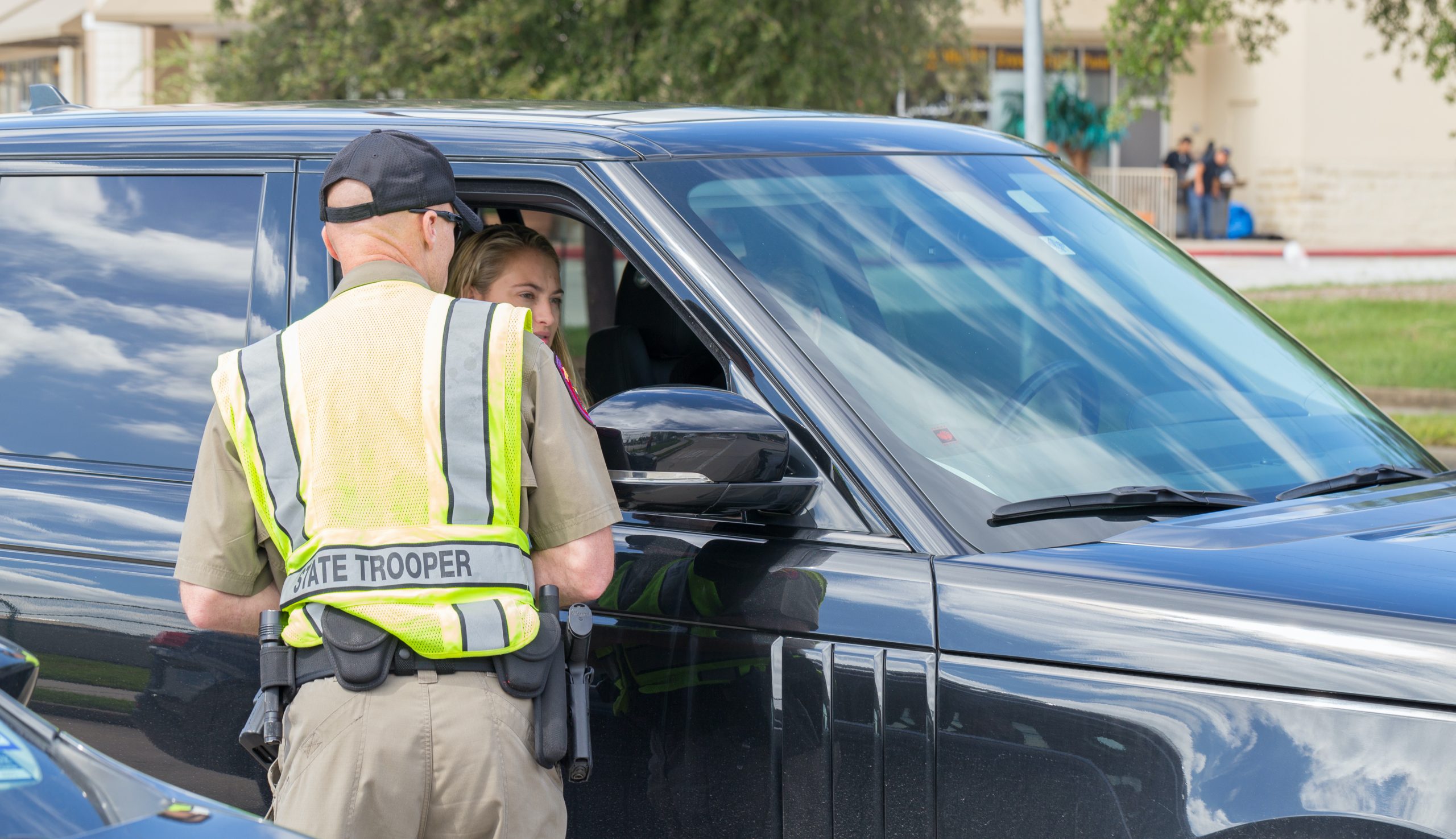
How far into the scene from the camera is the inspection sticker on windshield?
10.0ft

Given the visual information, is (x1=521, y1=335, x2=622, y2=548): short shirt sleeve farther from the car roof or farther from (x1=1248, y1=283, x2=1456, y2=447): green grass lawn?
(x1=1248, y1=283, x2=1456, y2=447): green grass lawn

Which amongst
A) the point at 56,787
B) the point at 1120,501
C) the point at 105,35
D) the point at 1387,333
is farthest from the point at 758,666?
the point at 105,35

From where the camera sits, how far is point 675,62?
13852mm

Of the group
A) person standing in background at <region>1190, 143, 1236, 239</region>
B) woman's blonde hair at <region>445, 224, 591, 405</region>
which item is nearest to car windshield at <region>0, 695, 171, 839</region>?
woman's blonde hair at <region>445, 224, 591, 405</region>

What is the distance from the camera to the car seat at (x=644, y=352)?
4.21 meters

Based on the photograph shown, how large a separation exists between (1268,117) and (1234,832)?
3423 centimetres

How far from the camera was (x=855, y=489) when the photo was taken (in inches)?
96.3

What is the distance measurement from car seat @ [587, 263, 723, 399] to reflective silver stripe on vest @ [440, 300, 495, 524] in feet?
6.10

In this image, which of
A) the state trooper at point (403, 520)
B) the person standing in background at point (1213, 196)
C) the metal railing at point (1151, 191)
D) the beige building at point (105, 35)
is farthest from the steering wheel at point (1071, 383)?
the metal railing at point (1151, 191)

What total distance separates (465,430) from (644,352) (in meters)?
2.10

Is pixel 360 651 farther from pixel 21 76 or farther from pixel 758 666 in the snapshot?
pixel 21 76

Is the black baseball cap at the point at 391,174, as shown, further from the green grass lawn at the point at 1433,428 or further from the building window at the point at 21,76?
the building window at the point at 21,76

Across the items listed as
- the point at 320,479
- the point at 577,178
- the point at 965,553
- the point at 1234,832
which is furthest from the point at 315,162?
the point at 1234,832

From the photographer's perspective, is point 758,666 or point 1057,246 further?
point 1057,246
